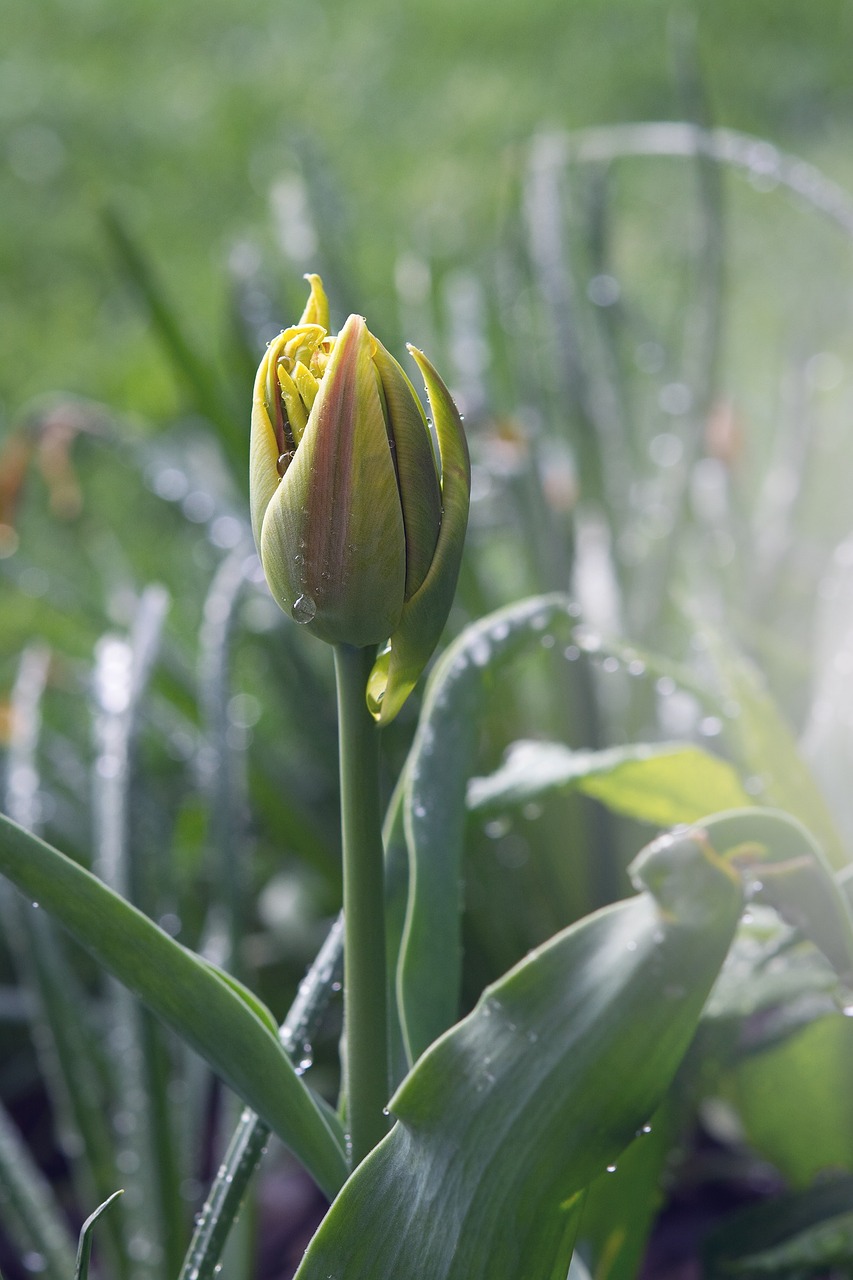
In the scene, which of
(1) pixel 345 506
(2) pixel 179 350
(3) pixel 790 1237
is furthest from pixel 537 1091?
(2) pixel 179 350

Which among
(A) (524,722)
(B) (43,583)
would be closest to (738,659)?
(A) (524,722)

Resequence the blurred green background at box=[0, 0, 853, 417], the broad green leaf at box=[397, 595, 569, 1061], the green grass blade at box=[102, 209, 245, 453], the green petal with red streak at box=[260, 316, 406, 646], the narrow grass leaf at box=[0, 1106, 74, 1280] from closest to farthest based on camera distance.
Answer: the green petal with red streak at box=[260, 316, 406, 646] → the broad green leaf at box=[397, 595, 569, 1061] → the narrow grass leaf at box=[0, 1106, 74, 1280] → the green grass blade at box=[102, 209, 245, 453] → the blurred green background at box=[0, 0, 853, 417]

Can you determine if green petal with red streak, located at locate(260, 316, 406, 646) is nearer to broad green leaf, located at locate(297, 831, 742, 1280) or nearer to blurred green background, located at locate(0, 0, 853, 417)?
broad green leaf, located at locate(297, 831, 742, 1280)

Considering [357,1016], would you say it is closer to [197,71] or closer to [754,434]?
[754,434]

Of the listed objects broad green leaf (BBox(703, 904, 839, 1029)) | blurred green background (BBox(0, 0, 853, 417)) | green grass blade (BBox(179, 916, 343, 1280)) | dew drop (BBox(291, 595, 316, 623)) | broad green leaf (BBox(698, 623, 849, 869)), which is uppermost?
blurred green background (BBox(0, 0, 853, 417))

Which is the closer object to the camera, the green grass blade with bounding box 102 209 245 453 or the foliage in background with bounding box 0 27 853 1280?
the foliage in background with bounding box 0 27 853 1280

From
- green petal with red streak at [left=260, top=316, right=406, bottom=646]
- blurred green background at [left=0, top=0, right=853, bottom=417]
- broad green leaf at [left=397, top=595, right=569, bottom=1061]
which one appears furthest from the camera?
blurred green background at [left=0, top=0, right=853, bottom=417]

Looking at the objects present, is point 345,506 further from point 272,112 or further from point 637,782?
point 272,112

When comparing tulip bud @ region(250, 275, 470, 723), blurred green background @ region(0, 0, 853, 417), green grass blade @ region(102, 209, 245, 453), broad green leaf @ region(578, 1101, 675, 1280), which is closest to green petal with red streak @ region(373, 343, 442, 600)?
tulip bud @ region(250, 275, 470, 723)
